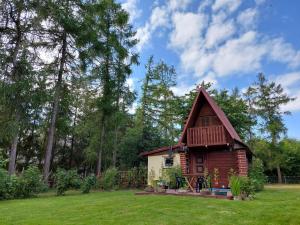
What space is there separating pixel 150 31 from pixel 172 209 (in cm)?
1404

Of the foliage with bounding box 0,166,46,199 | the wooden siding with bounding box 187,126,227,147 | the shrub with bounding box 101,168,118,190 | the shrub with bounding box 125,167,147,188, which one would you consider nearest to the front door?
the wooden siding with bounding box 187,126,227,147

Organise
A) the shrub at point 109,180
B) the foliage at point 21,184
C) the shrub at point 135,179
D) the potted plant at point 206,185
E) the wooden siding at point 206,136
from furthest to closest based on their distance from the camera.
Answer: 1. the shrub at point 135,179
2. the shrub at point 109,180
3. the wooden siding at point 206,136
4. the foliage at point 21,184
5. the potted plant at point 206,185

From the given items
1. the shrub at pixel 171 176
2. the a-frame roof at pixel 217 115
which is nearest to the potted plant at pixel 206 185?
the shrub at pixel 171 176

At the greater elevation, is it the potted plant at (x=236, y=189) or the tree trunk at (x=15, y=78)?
the tree trunk at (x=15, y=78)

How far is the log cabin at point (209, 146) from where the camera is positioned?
14.6 m

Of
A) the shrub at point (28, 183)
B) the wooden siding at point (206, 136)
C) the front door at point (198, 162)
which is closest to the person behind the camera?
the shrub at point (28, 183)

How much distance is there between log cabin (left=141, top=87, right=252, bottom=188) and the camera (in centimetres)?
1458

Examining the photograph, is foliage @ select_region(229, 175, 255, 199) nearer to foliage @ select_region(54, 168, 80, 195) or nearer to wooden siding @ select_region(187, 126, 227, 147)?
wooden siding @ select_region(187, 126, 227, 147)

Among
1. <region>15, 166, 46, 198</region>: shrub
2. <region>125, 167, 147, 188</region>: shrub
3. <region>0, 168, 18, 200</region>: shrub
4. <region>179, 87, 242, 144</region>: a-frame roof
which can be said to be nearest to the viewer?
<region>0, 168, 18, 200</region>: shrub

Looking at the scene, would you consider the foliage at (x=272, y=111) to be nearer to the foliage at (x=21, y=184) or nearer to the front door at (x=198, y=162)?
the front door at (x=198, y=162)

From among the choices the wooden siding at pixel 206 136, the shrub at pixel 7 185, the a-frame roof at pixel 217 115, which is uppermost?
the a-frame roof at pixel 217 115

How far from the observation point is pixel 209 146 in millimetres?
15188

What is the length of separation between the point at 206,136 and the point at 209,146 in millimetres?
705

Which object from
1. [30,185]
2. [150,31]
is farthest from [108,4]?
[30,185]
